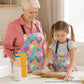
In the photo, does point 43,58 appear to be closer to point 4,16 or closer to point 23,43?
point 23,43

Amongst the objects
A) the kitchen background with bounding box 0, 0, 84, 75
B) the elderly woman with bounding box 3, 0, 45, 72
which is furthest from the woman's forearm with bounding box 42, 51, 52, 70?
the kitchen background with bounding box 0, 0, 84, 75

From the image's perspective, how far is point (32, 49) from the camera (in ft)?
7.19

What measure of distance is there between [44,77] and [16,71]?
25cm

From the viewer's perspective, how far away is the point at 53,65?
2197 millimetres

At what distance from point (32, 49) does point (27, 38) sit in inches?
4.9

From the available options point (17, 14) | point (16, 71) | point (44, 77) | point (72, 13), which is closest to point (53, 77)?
point (44, 77)

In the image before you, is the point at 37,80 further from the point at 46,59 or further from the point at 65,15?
the point at 65,15

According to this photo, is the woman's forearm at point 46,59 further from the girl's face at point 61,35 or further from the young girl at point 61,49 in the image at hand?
the girl's face at point 61,35

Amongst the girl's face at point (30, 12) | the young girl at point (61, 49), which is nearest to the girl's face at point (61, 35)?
the young girl at point (61, 49)

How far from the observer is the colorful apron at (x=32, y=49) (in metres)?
2.17

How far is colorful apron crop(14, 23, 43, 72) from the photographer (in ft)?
7.11

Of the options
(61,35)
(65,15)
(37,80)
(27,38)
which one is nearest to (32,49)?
(27,38)

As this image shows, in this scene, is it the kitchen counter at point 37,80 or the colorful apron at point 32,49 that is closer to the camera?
the kitchen counter at point 37,80

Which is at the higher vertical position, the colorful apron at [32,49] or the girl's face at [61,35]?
the girl's face at [61,35]
